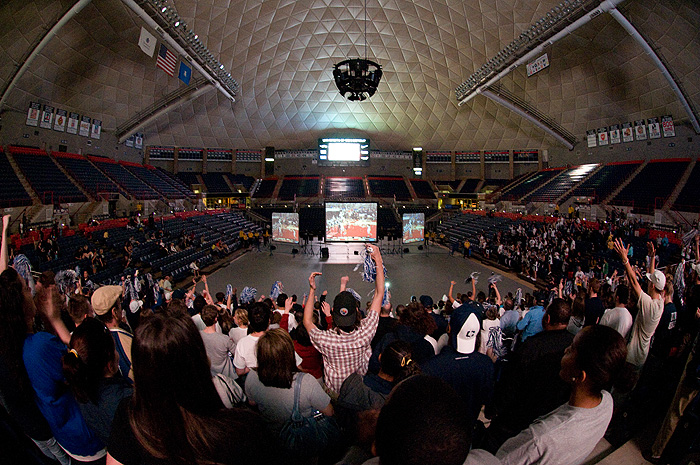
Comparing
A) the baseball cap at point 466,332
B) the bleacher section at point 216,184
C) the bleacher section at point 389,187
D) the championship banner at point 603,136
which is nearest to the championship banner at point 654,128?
the championship banner at point 603,136

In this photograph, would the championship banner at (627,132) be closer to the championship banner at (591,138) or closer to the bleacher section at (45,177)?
the championship banner at (591,138)

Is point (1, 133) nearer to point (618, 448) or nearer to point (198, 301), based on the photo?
point (198, 301)

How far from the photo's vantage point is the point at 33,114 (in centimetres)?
2183

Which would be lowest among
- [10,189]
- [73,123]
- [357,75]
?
[10,189]

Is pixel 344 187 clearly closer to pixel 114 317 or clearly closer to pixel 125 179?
pixel 125 179

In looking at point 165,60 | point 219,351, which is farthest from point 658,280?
point 165,60

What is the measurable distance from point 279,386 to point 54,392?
1227 millimetres

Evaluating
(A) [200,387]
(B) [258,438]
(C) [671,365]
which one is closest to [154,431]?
(A) [200,387]

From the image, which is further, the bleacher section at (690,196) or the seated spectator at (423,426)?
the bleacher section at (690,196)

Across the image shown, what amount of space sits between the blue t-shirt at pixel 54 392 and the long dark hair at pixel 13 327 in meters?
0.04

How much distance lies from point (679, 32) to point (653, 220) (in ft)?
37.0

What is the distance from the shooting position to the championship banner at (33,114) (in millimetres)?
21562

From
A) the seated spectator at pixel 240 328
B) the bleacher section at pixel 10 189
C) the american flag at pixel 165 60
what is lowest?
the seated spectator at pixel 240 328

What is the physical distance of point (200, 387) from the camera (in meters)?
1.06
